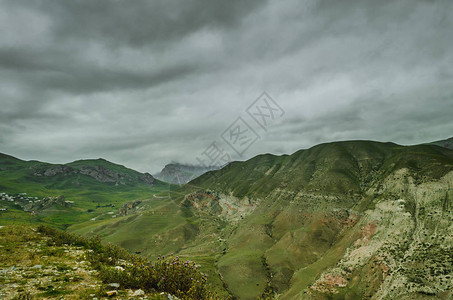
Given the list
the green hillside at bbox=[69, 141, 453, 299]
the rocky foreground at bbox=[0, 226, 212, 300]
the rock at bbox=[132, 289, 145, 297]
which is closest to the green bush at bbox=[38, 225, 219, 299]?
the rocky foreground at bbox=[0, 226, 212, 300]

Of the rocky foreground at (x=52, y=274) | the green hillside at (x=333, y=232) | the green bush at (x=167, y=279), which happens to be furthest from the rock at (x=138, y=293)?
the green hillside at (x=333, y=232)

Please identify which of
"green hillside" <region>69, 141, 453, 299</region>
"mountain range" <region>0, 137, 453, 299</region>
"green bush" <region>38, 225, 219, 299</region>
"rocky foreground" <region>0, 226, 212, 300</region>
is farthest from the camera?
"green hillside" <region>69, 141, 453, 299</region>

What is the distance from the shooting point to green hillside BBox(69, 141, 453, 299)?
198 feet

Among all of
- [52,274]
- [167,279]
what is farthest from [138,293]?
[52,274]

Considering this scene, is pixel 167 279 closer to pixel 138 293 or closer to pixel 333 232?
pixel 138 293

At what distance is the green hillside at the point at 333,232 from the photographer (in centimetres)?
6022

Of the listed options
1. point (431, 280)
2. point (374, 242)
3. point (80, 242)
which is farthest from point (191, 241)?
point (80, 242)

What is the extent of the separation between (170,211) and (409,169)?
162 m

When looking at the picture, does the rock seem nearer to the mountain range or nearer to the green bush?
the green bush

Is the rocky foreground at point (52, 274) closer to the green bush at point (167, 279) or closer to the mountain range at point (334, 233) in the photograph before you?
the green bush at point (167, 279)

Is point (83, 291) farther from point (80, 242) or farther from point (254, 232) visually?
point (254, 232)

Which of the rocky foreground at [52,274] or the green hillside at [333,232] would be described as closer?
the rocky foreground at [52,274]

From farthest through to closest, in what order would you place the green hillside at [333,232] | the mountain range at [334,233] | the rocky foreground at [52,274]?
the green hillside at [333,232] < the mountain range at [334,233] < the rocky foreground at [52,274]

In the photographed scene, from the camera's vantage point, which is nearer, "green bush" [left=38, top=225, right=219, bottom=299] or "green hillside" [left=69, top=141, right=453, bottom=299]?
"green bush" [left=38, top=225, right=219, bottom=299]
